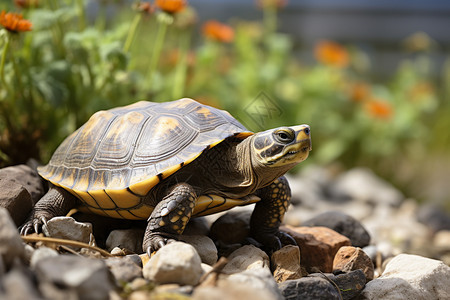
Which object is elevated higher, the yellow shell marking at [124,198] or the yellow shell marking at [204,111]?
the yellow shell marking at [204,111]

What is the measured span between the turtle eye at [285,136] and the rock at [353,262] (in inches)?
22.6

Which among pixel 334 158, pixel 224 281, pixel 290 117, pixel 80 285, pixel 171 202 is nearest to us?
pixel 80 285

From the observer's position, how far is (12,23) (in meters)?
2.01

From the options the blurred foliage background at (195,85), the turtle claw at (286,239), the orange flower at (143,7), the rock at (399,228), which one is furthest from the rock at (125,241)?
the rock at (399,228)

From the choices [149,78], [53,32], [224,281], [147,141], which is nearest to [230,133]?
[147,141]

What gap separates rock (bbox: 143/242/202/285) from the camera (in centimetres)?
129

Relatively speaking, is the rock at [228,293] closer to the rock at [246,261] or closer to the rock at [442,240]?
the rock at [246,261]

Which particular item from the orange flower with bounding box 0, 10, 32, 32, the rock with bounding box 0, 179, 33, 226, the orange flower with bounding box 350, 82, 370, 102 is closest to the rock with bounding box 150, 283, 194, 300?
the rock with bounding box 0, 179, 33, 226

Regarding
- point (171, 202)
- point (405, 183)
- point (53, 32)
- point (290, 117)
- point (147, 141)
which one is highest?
point (53, 32)

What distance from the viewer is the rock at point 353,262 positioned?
5.87 ft

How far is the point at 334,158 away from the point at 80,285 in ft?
15.0

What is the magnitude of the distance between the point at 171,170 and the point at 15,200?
2.11 feet

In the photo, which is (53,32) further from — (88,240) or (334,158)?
(334,158)

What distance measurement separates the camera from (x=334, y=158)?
5301 millimetres
